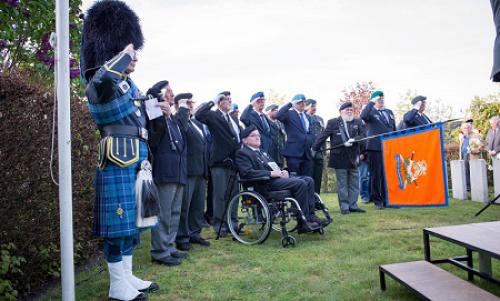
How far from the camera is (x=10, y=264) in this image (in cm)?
284

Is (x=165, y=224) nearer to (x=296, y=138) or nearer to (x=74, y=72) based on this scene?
(x=74, y=72)

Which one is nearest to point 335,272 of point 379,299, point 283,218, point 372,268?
point 372,268

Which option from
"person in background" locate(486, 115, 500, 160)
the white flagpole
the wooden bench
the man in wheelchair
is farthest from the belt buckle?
"person in background" locate(486, 115, 500, 160)

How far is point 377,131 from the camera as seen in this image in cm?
785

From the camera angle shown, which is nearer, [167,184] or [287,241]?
[167,184]

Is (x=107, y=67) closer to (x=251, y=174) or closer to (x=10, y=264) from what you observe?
(x=10, y=264)

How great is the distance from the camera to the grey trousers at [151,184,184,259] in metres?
3.99

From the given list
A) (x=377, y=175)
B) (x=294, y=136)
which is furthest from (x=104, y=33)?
(x=377, y=175)

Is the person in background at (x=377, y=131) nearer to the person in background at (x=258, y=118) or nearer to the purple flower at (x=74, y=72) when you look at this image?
the person in background at (x=258, y=118)

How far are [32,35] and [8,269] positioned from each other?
257cm

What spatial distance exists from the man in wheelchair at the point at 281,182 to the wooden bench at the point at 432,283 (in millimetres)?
1974

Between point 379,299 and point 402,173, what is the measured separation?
173 inches

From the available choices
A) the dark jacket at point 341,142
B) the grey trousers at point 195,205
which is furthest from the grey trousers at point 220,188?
the dark jacket at point 341,142

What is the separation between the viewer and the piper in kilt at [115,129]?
287cm
